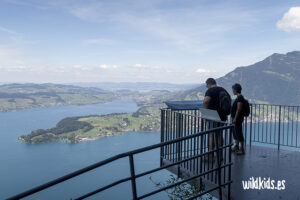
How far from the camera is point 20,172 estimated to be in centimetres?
6538

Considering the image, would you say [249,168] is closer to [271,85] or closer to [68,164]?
[68,164]

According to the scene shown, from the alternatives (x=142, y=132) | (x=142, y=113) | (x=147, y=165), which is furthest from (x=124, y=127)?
(x=147, y=165)

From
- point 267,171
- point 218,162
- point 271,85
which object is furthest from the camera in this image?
point 271,85

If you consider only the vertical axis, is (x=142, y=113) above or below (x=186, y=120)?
below

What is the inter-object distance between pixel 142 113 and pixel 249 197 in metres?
127

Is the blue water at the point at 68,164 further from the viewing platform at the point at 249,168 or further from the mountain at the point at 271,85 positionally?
the mountain at the point at 271,85

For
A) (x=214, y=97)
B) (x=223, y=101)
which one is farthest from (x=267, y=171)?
(x=214, y=97)

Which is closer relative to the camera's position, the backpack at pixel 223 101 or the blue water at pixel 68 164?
the backpack at pixel 223 101

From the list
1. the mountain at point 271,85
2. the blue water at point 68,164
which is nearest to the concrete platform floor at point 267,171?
the blue water at point 68,164

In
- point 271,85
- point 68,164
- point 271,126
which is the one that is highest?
point 271,126

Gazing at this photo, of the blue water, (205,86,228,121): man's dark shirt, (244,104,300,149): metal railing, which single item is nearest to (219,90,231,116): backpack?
(205,86,228,121): man's dark shirt

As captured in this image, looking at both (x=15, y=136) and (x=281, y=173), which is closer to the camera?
(x=281, y=173)

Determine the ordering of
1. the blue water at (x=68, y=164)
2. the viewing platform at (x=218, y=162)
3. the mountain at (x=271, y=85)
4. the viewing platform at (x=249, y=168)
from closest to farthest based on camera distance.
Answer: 1. the viewing platform at (x=218, y=162)
2. the viewing platform at (x=249, y=168)
3. the blue water at (x=68, y=164)
4. the mountain at (x=271, y=85)

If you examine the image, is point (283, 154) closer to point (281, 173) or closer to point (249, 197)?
point (281, 173)
